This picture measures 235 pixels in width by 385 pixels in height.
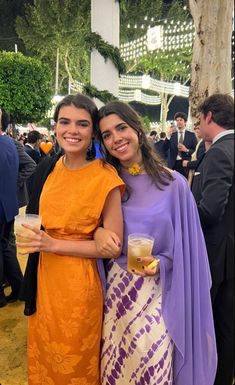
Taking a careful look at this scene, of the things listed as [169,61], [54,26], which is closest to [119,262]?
[54,26]

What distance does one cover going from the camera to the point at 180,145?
19.4ft

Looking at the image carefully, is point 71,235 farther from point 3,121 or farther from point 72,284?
point 3,121

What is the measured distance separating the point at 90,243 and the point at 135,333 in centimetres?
43

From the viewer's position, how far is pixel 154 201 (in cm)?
154

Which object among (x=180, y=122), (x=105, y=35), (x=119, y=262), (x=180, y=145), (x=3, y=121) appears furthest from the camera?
(x=180, y=122)

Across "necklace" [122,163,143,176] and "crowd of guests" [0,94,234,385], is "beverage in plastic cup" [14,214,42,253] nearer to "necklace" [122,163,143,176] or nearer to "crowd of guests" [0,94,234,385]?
"crowd of guests" [0,94,234,385]

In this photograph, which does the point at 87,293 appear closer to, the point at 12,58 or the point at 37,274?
the point at 37,274

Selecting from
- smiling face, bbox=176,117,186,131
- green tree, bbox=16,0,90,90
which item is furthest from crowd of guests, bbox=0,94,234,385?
green tree, bbox=16,0,90,90

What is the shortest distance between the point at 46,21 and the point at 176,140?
311 inches

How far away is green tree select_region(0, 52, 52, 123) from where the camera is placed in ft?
31.0

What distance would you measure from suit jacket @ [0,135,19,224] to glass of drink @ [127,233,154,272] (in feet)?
6.04

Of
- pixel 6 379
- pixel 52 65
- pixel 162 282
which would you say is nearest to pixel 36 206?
pixel 162 282

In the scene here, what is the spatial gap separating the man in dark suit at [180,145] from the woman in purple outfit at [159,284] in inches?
176

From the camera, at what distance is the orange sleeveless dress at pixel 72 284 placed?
1.52m
